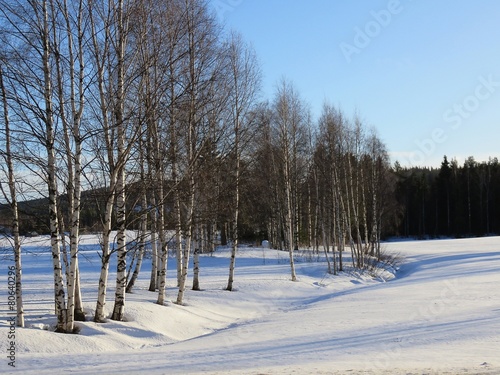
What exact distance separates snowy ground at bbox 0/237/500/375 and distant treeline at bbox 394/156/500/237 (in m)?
50.4

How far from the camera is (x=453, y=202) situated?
72.5m

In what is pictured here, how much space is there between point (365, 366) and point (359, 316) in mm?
6423

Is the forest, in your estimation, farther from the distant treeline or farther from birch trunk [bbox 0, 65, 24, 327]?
the distant treeline

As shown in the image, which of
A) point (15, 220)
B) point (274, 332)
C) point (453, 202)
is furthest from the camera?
point (453, 202)

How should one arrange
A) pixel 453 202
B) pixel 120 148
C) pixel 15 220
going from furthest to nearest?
pixel 453 202 → pixel 120 148 → pixel 15 220

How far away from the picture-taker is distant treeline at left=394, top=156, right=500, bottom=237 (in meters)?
70.8

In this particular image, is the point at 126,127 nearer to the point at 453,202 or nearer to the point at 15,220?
the point at 15,220

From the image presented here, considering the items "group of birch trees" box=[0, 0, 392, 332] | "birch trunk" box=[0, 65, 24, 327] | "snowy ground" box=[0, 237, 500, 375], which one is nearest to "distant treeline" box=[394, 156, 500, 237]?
"snowy ground" box=[0, 237, 500, 375]

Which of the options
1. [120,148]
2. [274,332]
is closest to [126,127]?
[120,148]

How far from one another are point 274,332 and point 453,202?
66.3 m

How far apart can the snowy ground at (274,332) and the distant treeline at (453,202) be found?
50.4m

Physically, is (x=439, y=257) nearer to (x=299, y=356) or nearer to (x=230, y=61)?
(x=230, y=61)

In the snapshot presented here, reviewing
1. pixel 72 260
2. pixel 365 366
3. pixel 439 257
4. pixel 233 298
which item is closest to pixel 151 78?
pixel 72 260

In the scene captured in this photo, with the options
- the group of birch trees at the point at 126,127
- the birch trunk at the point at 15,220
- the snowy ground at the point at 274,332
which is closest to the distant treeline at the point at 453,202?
the snowy ground at the point at 274,332
